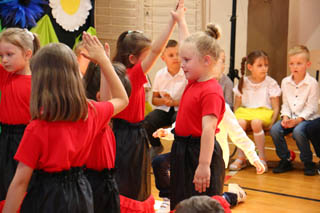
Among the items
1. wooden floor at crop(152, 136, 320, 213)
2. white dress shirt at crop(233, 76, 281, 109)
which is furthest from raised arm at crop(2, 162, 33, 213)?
Answer: white dress shirt at crop(233, 76, 281, 109)

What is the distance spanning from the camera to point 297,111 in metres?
4.55

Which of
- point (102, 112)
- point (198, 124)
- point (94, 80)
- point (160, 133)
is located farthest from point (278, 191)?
point (102, 112)

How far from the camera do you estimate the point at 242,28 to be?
6.12 m

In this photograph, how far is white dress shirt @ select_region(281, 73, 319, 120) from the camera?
14.8 ft

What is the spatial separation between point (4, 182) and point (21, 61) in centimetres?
73

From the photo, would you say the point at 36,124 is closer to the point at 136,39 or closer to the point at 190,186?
the point at 190,186

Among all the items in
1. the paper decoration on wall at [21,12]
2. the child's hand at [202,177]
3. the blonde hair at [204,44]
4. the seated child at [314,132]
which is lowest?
the seated child at [314,132]

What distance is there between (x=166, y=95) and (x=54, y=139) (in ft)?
10.0

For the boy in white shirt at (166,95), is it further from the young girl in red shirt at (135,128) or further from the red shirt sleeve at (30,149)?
the red shirt sleeve at (30,149)

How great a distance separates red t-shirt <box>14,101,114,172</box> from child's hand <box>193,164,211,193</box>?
0.62 metres

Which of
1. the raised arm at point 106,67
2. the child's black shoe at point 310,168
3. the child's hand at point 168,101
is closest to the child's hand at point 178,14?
the raised arm at point 106,67

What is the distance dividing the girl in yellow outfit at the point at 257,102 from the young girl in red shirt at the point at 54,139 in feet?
9.77

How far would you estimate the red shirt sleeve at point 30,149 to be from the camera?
1.64 m

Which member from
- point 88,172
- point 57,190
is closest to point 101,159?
point 88,172
